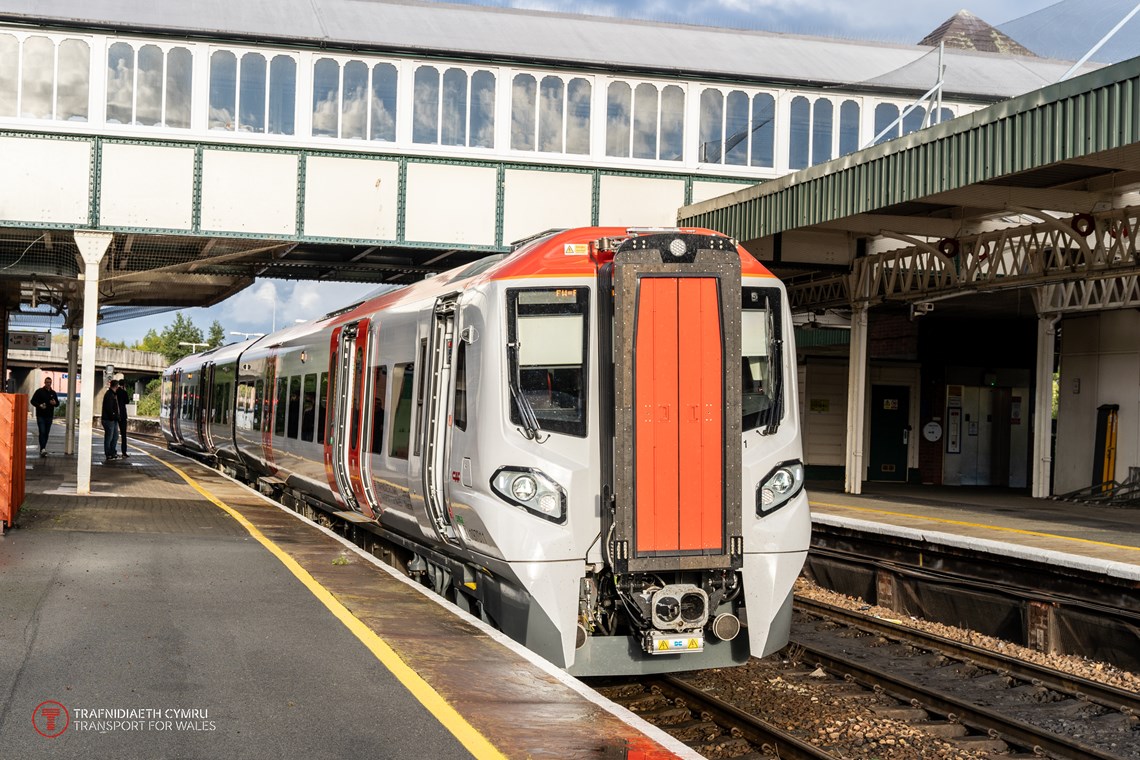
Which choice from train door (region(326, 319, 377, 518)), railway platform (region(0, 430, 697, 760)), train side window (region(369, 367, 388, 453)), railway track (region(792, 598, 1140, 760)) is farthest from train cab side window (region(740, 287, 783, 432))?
train door (region(326, 319, 377, 518))

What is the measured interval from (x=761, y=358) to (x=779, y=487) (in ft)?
2.90

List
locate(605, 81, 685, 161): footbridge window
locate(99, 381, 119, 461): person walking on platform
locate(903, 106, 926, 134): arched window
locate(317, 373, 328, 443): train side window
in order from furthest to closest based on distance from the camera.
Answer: locate(99, 381, 119, 461): person walking on platform
locate(903, 106, 926, 134): arched window
locate(605, 81, 685, 161): footbridge window
locate(317, 373, 328, 443): train side window

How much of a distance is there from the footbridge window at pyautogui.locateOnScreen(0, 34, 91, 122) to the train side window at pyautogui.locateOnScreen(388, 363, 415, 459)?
34.3ft

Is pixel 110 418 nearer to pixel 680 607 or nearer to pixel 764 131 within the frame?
pixel 764 131

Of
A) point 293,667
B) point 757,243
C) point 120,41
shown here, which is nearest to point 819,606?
point 293,667

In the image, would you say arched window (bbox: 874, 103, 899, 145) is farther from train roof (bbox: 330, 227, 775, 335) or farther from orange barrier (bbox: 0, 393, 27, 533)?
orange barrier (bbox: 0, 393, 27, 533)

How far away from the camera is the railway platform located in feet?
16.9

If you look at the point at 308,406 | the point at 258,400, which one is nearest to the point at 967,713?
the point at 308,406

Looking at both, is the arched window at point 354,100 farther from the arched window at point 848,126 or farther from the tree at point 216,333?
the tree at point 216,333

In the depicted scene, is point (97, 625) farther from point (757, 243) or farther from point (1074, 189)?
point (757, 243)

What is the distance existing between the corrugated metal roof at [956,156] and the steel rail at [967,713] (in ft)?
19.9

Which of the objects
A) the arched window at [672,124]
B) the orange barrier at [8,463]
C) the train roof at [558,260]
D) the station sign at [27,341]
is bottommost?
the orange barrier at [8,463]

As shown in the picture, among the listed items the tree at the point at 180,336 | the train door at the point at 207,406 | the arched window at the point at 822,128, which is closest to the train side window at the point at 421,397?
the arched window at the point at 822,128

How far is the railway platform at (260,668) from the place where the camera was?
514 centimetres
